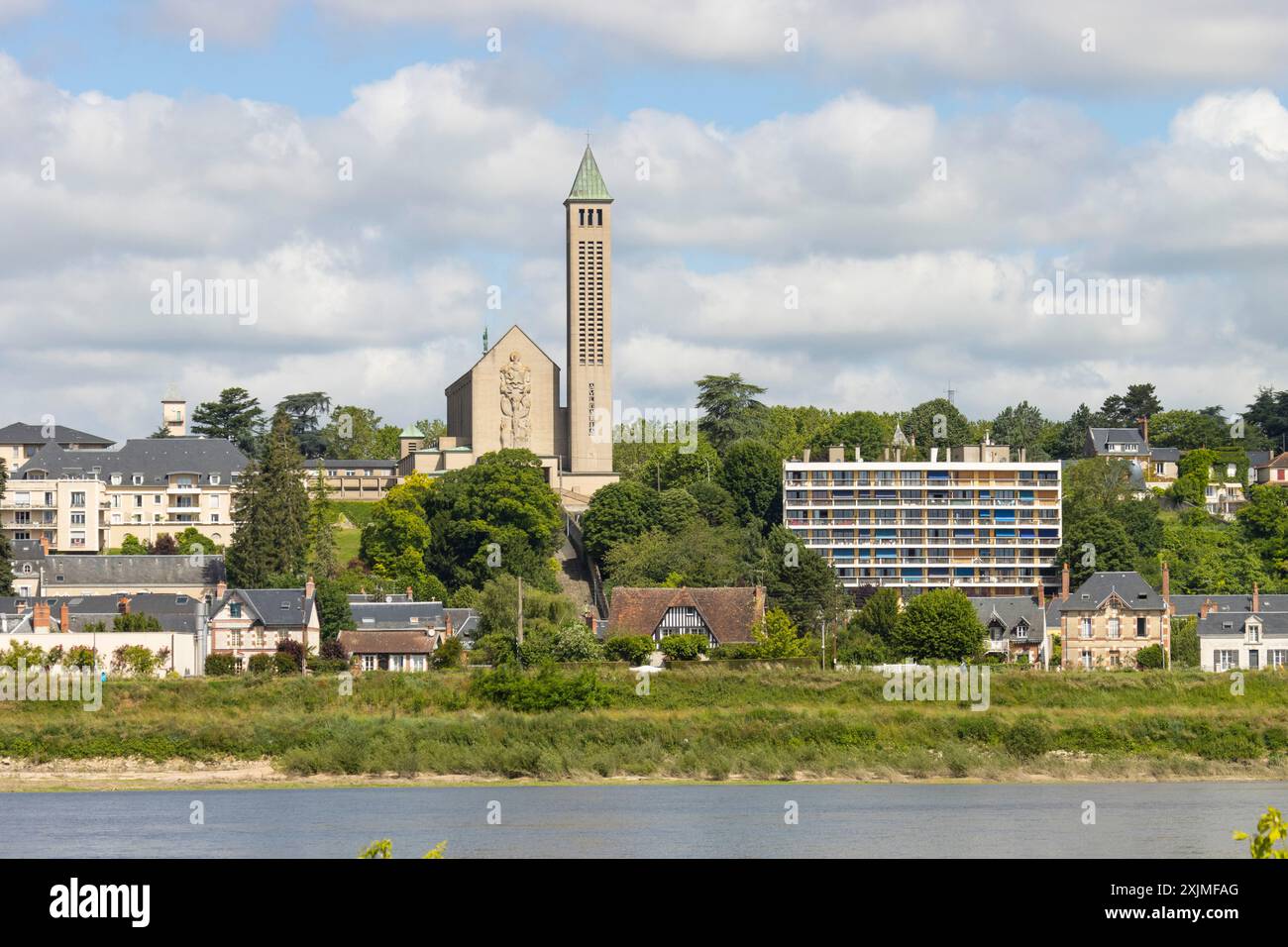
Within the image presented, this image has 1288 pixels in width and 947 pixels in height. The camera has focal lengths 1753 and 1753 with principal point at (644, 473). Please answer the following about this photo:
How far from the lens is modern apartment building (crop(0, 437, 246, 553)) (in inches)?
4043

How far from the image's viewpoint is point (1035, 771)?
50.5m

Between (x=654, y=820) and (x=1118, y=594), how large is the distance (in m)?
41.2

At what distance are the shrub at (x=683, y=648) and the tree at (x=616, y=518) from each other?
27385 mm

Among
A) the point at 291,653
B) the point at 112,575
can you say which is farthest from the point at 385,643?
the point at 112,575

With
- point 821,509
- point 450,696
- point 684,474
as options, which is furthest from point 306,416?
point 450,696

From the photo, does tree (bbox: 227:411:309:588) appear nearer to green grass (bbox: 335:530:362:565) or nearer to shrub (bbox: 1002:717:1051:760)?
green grass (bbox: 335:530:362:565)

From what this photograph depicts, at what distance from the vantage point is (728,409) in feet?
412

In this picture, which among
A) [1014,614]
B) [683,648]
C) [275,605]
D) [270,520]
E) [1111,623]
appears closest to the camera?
[683,648]

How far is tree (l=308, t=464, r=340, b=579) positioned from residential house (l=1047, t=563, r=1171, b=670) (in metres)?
34.4

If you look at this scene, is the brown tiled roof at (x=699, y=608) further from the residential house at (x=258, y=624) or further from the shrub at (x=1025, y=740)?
the shrub at (x=1025, y=740)

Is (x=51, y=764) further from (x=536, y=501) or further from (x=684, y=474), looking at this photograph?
(x=684, y=474)

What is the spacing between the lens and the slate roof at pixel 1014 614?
7856 centimetres

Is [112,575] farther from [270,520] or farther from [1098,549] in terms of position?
[1098,549]

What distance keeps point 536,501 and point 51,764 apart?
46157 mm
